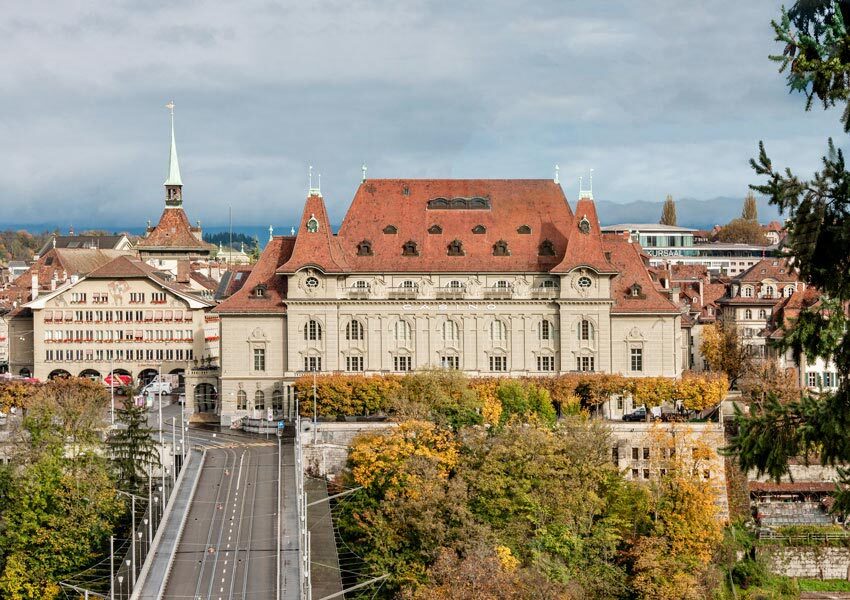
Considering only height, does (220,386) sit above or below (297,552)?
above

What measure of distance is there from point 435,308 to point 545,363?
10.4 metres

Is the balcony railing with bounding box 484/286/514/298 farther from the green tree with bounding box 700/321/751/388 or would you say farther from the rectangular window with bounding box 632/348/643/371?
the green tree with bounding box 700/321/751/388

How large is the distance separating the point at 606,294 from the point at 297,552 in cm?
4442

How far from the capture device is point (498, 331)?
381 feet

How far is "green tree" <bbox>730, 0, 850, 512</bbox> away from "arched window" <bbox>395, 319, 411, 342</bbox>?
9105 centimetres

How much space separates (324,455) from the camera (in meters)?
100

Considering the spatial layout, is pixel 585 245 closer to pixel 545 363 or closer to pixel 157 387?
pixel 545 363

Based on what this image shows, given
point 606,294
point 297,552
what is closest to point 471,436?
point 297,552

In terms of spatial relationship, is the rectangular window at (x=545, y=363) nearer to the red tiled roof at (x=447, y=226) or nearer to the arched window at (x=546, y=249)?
the red tiled roof at (x=447, y=226)

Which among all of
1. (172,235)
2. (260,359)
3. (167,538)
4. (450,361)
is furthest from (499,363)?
(172,235)

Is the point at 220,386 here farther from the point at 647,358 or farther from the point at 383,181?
the point at 647,358

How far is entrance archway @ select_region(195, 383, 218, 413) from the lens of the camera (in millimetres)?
120000

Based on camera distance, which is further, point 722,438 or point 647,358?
point 647,358

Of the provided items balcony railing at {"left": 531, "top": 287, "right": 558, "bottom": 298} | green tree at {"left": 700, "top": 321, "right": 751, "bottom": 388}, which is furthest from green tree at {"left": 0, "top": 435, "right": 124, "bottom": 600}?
green tree at {"left": 700, "top": 321, "right": 751, "bottom": 388}
